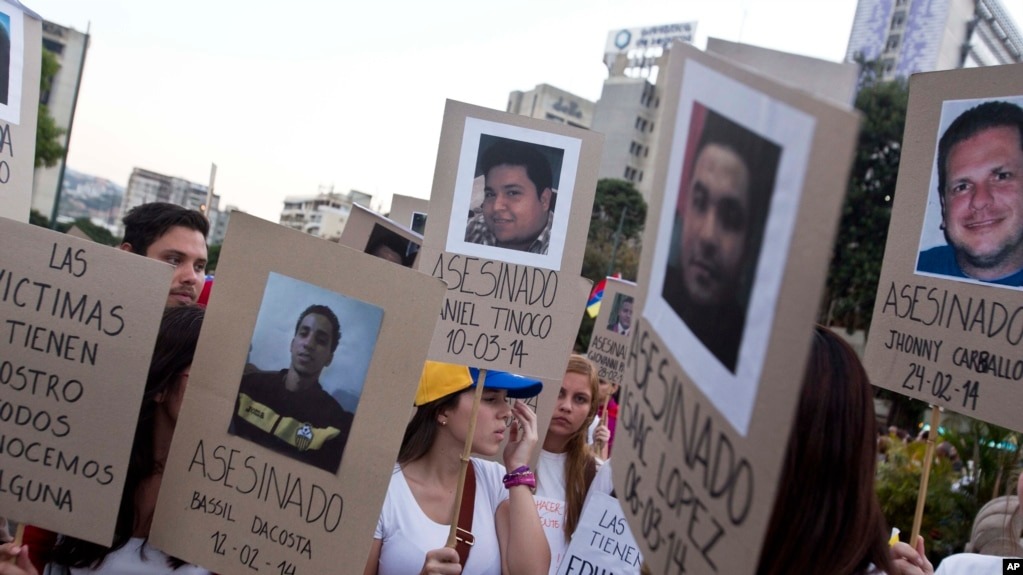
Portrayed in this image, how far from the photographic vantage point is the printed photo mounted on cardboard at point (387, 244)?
207 inches

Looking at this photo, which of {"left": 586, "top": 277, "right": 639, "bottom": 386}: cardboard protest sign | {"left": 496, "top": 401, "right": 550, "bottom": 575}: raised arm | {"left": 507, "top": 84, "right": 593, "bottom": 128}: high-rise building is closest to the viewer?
{"left": 496, "top": 401, "right": 550, "bottom": 575}: raised arm

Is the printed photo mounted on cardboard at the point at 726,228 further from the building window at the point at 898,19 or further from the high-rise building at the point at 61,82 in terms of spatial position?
the building window at the point at 898,19

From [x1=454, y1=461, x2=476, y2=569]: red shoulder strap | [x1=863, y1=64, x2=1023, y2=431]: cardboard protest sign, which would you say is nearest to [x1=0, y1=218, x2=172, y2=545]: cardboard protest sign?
[x1=454, y1=461, x2=476, y2=569]: red shoulder strap

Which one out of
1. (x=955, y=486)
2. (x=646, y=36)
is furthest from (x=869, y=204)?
(x=646, y=36)

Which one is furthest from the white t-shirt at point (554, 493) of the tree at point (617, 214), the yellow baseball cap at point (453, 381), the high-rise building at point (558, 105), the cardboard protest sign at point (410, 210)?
the high-rise building at point (558, 105)

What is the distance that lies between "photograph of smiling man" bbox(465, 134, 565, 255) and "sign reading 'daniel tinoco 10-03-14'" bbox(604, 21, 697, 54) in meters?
82.9

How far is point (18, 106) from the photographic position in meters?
3.32

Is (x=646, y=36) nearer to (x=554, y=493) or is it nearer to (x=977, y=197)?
(x=554, y=493)

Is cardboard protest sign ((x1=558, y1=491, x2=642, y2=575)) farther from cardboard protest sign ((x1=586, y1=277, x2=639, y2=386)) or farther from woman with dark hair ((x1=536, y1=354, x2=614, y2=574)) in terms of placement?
cardboard protest sign ((x1=586, y1=277, x2=639, y2=386))

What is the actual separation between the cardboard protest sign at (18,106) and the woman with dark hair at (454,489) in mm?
1622

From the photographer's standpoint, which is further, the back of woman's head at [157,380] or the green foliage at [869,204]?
the green foliage at [869,204]

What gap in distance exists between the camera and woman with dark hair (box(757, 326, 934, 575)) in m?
1.65

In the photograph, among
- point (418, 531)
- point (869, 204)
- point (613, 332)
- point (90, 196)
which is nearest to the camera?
point (418, 531)

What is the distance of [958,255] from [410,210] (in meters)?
4.77
